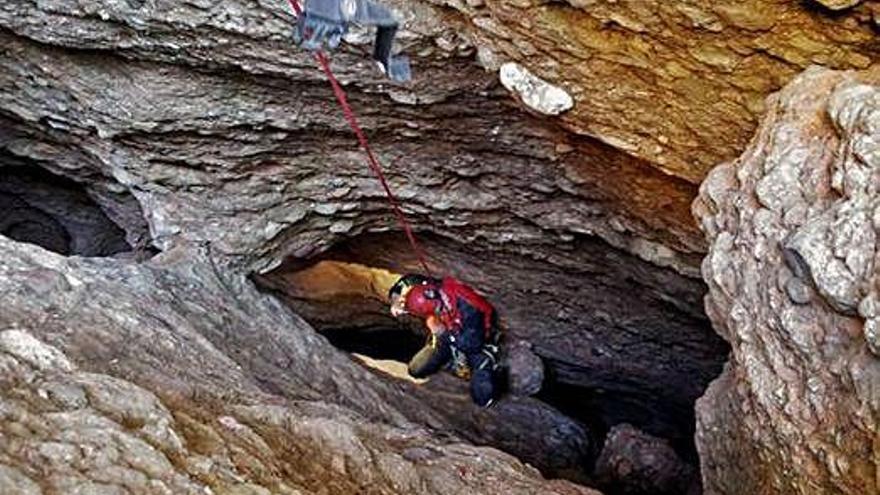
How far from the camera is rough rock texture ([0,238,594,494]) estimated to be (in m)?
2.43

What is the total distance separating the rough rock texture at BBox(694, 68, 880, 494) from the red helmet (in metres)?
3.30

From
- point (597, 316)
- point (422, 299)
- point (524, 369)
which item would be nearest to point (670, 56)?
point (422, 299)

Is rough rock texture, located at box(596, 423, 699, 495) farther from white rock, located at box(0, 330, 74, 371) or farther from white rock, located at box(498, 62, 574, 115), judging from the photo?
white rock, located at box(0, 330, 74, 371)

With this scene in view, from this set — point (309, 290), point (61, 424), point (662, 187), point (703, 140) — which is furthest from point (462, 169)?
point (61, 424)

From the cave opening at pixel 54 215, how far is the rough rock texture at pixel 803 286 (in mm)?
5611

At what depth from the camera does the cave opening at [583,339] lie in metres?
6.52

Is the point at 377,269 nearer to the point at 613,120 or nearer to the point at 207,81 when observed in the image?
the point at 207,81

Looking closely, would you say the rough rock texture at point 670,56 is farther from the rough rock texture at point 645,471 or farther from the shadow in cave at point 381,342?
the shadow in cave at point 381,342

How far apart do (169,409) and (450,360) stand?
4.53 meters

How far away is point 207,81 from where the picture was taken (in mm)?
5035

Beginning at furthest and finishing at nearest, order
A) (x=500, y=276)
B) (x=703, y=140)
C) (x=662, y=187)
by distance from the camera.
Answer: (x=500, y=276) < (x=662, y=187) < (x=703, y=140)

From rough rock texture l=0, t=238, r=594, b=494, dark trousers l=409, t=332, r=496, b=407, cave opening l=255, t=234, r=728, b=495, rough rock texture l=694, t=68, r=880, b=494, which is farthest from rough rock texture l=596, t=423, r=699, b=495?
rough rock texture l=694, t=68, r=880, b=494

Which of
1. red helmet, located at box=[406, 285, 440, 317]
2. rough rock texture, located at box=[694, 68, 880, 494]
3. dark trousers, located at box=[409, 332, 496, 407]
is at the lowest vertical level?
dark trousers, located at box=[409, 332, 496, 407]

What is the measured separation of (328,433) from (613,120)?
2.22m
